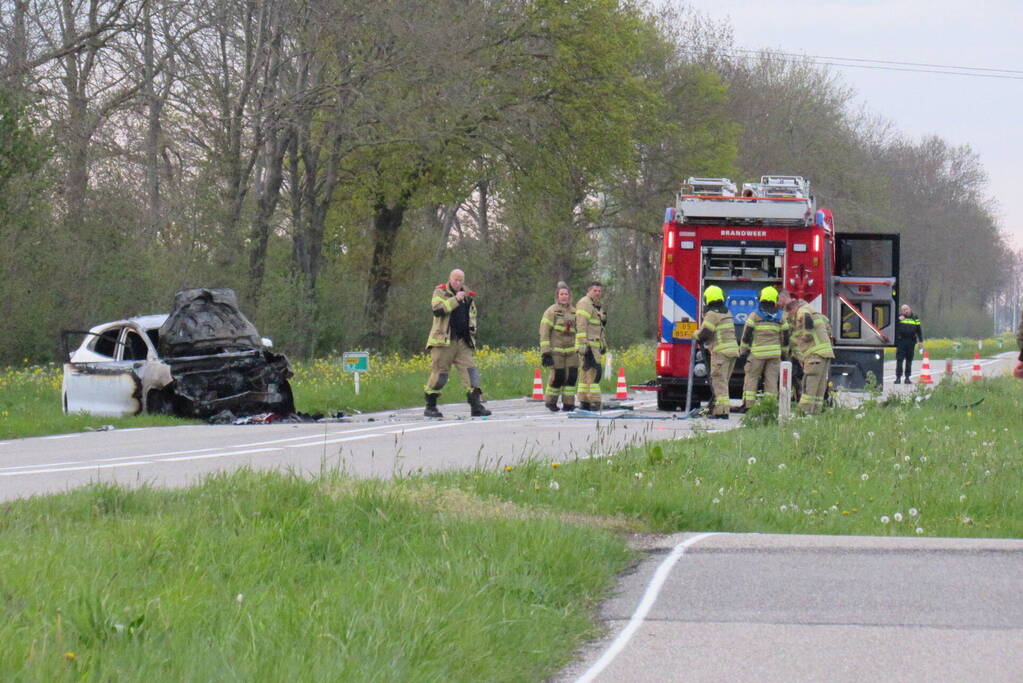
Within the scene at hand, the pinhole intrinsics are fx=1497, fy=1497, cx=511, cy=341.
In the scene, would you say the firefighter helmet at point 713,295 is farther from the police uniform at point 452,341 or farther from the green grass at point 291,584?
the green grass at point 291,584


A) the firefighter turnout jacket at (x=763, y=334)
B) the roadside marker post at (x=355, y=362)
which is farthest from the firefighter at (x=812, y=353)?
the roadside marker post at (x=355, y=362)

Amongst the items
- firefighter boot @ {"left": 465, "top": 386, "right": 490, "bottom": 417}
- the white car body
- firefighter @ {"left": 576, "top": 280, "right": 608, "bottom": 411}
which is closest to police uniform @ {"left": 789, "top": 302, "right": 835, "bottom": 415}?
firefighter @ {"left": 576, "top": 280, "right": 608, "bottom": 411}

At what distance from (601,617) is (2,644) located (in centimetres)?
261

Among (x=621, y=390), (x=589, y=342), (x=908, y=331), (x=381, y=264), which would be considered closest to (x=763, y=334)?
(x=589, y=342)

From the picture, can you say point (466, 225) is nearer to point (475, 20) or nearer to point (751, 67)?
point (751, 67)

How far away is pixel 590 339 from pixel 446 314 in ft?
6.65

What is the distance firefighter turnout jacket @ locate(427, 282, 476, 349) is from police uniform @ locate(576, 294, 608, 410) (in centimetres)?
146

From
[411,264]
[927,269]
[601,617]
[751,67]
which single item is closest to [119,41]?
[411,264]

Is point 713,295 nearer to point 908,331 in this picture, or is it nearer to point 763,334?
point 763,334

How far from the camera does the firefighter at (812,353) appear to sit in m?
17.8

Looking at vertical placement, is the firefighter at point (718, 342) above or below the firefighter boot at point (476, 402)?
above

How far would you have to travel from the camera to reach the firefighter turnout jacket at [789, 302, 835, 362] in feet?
58.4

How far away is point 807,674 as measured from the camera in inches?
217

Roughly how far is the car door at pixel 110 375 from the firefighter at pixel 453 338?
11.6ft
